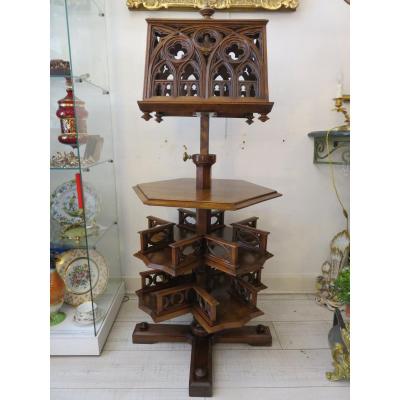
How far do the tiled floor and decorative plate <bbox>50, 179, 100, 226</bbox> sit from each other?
1.64 feet

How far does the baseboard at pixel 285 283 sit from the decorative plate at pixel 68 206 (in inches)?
17.9

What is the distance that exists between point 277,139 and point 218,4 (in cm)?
66

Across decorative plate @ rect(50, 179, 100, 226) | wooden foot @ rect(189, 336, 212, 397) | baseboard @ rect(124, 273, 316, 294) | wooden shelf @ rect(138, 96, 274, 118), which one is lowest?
wooden foot @ rect(189, 336, 212, 397)

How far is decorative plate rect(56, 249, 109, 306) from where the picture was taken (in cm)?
124

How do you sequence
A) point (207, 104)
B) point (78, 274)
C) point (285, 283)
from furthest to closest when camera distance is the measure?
1. point (285, 283)
2. point (78, 274)
3. point (207, 104)

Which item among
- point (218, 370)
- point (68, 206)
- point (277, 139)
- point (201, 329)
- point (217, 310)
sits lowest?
point (218, 370)

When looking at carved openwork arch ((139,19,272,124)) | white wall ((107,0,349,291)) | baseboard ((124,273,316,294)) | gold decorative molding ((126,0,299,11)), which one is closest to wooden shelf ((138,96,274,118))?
carved openwork arch ((139,19,272,124))

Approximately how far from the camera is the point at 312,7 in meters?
1.33

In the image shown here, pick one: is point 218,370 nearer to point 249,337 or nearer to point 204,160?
point 249,337

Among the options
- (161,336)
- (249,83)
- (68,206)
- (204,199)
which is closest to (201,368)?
(161,336)

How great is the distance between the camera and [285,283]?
5.08ft

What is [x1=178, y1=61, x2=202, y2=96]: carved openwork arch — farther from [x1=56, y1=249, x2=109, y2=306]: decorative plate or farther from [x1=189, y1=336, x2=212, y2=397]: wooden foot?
[x1=189, y1=336, x2=212, y2=397]: wooden foot

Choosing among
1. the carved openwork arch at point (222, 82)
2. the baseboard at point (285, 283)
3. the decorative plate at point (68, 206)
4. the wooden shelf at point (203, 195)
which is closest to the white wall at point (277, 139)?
the baseboard at point (285, 283)
